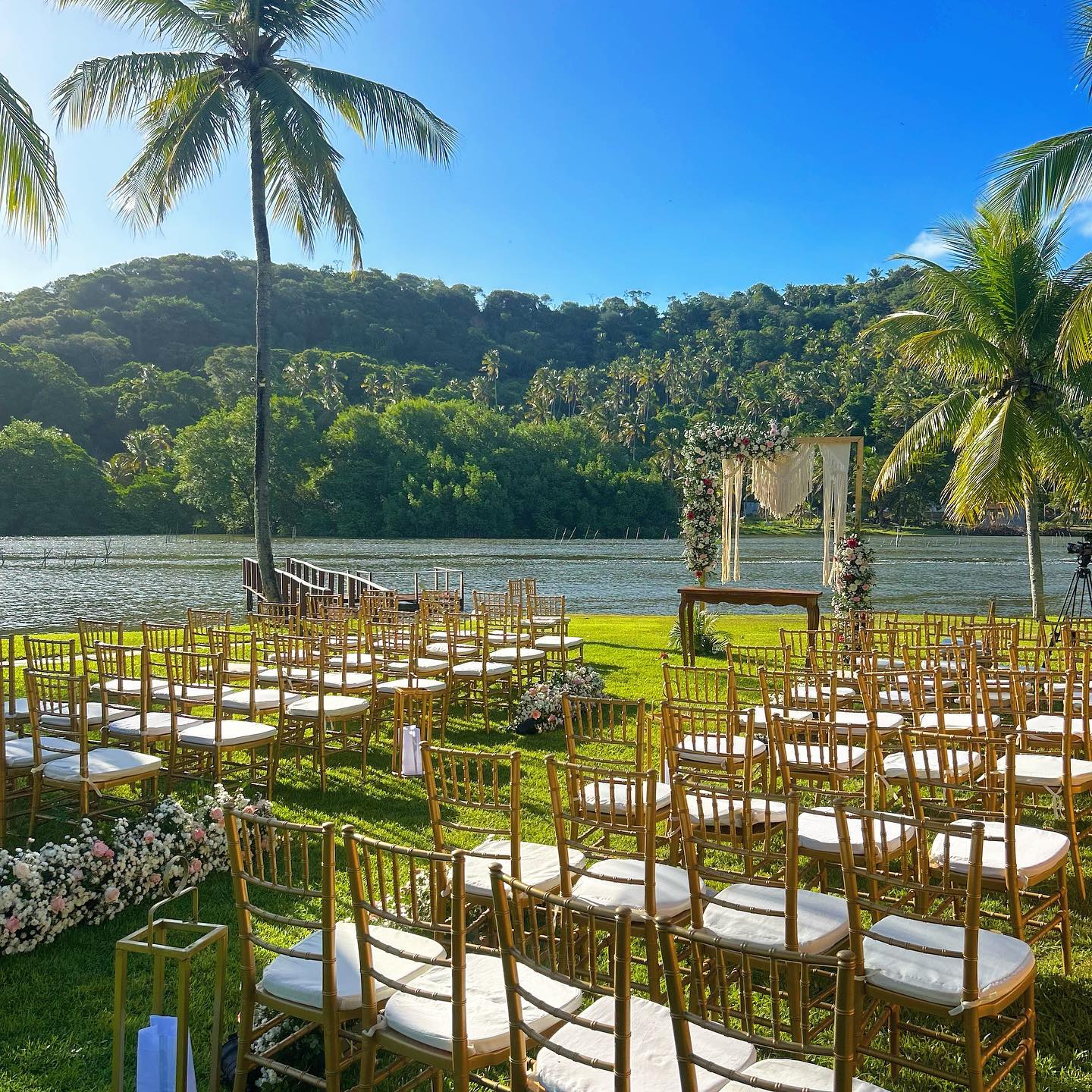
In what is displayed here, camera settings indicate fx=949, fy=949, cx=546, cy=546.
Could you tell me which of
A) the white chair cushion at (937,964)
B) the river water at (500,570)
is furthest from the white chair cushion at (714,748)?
the river water at (500,570)

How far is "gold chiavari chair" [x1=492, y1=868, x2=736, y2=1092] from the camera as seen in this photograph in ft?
6.37

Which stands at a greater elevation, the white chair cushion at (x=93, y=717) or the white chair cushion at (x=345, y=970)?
the white chair cushion at (x=345, y=970)

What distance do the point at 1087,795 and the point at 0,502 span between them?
73.7 meters

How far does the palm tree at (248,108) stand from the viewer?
14.9 m

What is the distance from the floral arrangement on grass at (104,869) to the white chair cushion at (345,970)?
131cm

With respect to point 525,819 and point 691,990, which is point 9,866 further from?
point 691,990

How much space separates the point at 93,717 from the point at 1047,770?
5799mm

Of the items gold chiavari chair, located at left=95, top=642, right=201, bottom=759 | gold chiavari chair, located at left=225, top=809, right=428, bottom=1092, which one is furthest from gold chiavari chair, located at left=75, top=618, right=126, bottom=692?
gold chiavari chair, located at left=225, top=809, right=428, bottom=1092

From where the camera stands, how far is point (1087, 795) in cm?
687

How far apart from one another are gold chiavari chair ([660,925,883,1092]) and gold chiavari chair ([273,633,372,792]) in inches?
154

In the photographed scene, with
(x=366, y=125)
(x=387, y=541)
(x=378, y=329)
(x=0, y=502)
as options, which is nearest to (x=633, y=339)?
(x=378, y=329)

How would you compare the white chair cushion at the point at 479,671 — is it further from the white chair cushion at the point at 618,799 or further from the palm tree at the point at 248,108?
the palm tree at the point at 248,108

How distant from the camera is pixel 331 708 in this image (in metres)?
6.81

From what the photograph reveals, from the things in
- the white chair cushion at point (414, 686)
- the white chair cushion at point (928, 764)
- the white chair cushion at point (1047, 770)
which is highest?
the white chair cushion at point (1047, 770)
